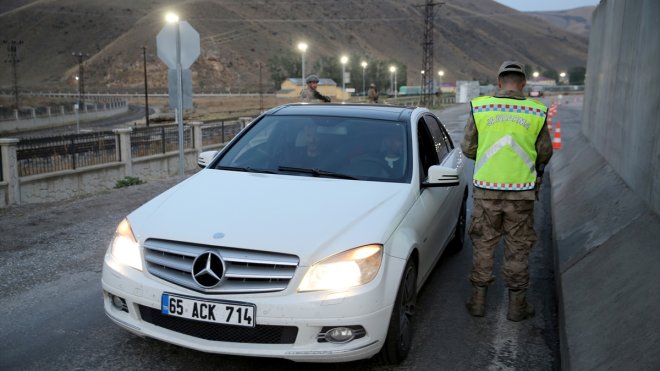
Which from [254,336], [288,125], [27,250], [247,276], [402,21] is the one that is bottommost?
[27,250]

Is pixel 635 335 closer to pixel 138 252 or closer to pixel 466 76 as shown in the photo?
pixel 138 252

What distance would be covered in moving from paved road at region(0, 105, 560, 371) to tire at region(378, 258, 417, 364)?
102mm

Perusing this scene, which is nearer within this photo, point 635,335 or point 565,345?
point 635,335

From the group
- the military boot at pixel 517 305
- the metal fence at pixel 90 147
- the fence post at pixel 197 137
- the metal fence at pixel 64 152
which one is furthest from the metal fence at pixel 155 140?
the military boot at pixel 517 305

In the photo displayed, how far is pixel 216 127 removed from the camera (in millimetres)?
21859

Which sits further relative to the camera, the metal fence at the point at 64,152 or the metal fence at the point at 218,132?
the metal fence at the point at 218,132

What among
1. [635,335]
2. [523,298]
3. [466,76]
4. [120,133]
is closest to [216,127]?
[120,133]

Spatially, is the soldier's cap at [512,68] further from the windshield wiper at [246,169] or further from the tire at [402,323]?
the windshield wiper at [246,169]

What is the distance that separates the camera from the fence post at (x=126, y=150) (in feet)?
59.8

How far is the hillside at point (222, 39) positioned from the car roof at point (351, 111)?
360 ft

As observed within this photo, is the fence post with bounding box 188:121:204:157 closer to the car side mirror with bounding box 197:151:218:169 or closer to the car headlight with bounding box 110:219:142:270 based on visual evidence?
the car side mirror with bounding box 197:151:218:169

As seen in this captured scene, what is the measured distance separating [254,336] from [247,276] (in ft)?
1.12

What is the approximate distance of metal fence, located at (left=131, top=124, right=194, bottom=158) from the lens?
19.0 metres

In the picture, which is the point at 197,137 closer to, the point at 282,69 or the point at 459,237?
the point at 459,237
